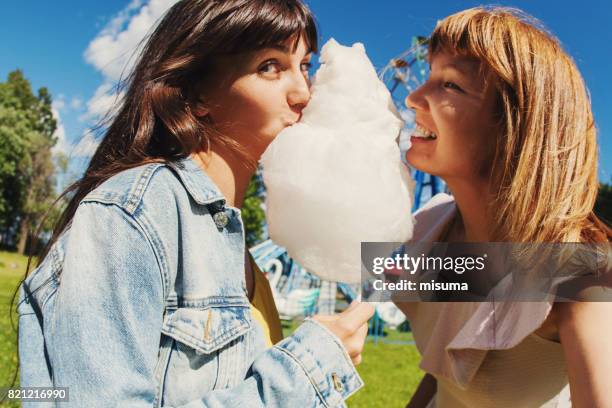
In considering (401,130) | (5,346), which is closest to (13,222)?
(5,346)

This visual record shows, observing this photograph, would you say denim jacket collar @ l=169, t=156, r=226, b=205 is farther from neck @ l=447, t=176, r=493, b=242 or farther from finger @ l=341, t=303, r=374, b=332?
neck @ l=447, t=176, r=493, b=242

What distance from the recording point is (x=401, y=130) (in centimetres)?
211

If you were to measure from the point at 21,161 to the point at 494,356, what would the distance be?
3598 centimetres

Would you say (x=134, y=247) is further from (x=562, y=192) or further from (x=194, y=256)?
(x=562, y=192)

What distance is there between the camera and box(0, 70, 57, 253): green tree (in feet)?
105

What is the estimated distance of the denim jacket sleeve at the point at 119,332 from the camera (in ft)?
4.30

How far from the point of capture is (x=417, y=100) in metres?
2.18

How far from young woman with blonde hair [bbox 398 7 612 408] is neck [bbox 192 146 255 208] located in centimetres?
75

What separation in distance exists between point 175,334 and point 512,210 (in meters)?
1.29

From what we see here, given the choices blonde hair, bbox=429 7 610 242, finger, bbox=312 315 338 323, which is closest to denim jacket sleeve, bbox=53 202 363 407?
finger, bbox=312 315 338 323

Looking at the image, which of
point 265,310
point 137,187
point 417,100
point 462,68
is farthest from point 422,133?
point 137,187

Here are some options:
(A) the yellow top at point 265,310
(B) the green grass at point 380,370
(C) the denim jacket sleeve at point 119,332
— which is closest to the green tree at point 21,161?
(B) the green grass at point 380,370

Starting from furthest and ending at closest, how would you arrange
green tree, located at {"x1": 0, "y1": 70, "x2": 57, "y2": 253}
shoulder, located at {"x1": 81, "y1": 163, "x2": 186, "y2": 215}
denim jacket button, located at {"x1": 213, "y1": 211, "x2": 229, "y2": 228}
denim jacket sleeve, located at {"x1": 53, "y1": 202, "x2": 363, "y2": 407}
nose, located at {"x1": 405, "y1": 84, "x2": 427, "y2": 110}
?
1. green tree, located at {"x1": 0, "y1": 70, "x2": 57, "y2": 253}
2. nose, located at {"x1": 405, "y1": 84, "x2": 427, "y2": 110}
3. denim jacket button, located at {"x1": 213, "y1": 211, "x2": 229, "y2": 228}
4. shoulder, located at {"x1": 81, "y1": 163, "x2": 186, "y2": 215}
5. denim jacket sleeve, located at {"x1": 53, "y1": 202, "x2": 363, "y2": 407}

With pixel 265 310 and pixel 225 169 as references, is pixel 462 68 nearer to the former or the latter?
pixel 225 169
